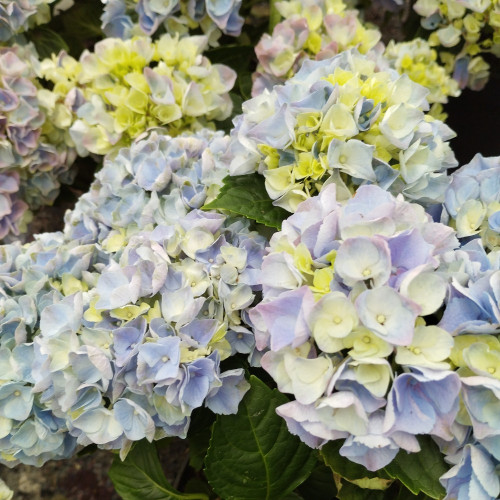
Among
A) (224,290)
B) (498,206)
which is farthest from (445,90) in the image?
(224,290)

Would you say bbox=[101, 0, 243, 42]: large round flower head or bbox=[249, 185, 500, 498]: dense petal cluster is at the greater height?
bbox=[249, 185, 500, 498]: dense petal cluster

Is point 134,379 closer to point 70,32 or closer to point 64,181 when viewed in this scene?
point 64,181

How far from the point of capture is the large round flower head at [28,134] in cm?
89

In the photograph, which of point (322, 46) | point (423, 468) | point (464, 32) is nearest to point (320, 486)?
point (423, 468)

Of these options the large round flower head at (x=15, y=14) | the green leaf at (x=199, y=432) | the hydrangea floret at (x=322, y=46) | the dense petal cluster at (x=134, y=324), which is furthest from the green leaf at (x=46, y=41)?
the green leaf at (x=199, y=432)

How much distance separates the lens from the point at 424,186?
0.59m

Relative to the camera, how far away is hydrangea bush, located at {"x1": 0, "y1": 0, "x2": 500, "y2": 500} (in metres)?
0.45

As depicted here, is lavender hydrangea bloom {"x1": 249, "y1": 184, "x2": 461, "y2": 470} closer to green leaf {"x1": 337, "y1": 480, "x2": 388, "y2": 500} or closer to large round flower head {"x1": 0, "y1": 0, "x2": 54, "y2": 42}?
green leaf {"x1": 337, "y1": 480, "x2": 388, "y2": 500}

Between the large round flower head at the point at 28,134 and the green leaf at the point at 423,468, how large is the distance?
0.67m

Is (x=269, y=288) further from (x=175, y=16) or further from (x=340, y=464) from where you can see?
(x=175, y=16)

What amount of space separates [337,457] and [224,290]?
0.17 m

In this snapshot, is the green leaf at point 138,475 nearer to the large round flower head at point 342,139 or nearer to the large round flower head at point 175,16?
the large round flower head at point 342,139

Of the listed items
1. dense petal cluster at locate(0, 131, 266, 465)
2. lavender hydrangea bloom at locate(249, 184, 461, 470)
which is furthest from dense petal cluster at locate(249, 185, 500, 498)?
dense petal cluster at locate(0, 131, 266, 465)

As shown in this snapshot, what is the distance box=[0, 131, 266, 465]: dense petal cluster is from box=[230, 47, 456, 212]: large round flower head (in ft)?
0.24
